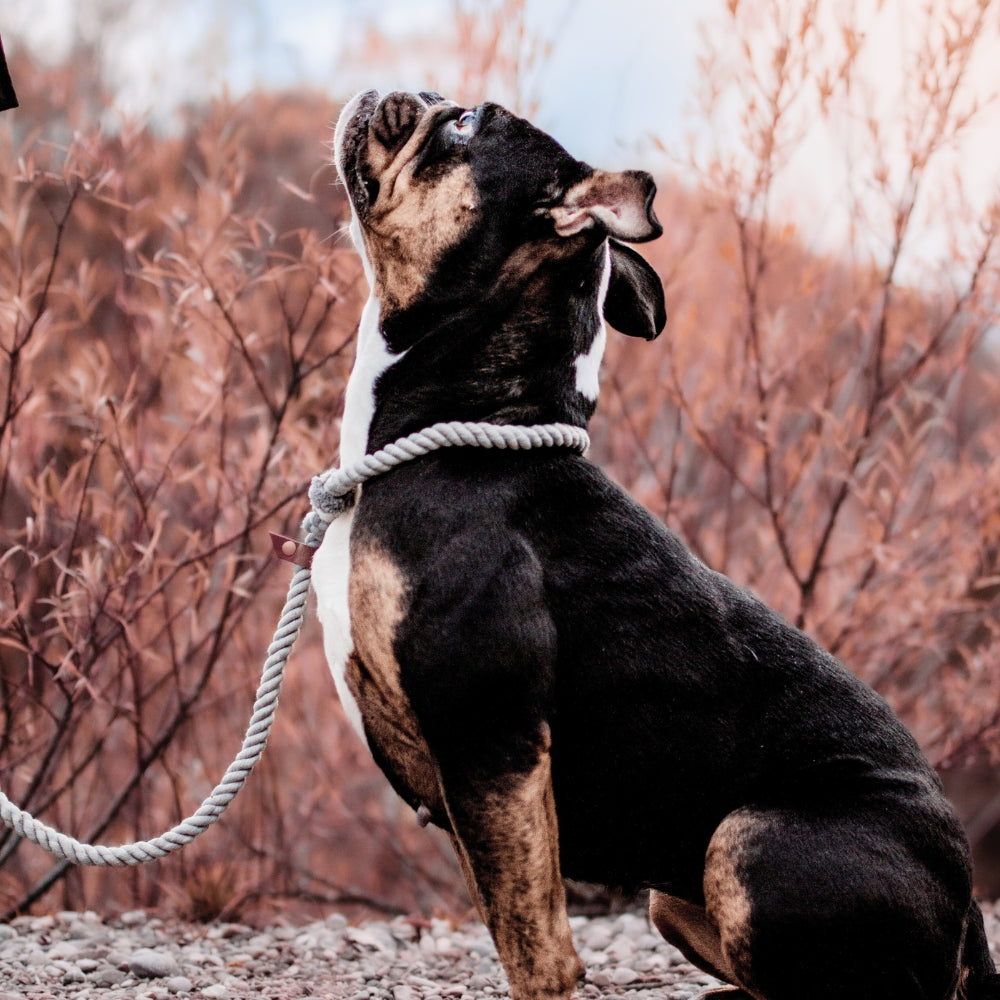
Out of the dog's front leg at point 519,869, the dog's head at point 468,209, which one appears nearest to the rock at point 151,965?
the dog's front leg at point 519,869

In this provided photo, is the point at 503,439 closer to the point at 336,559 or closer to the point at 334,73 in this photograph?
the point at 336,559

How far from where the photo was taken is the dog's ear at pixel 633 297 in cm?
251

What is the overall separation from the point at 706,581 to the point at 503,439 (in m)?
0.51

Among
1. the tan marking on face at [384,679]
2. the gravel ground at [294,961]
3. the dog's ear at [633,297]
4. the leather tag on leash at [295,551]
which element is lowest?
the gravel ground at [294,961]

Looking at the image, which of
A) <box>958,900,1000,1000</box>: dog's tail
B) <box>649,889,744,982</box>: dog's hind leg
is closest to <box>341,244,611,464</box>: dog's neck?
<box>649,889,744,982</box>: dog's hind leg

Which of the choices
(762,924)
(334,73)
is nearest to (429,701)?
(762,924)

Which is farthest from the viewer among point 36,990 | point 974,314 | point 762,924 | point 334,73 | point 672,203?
point 334,73

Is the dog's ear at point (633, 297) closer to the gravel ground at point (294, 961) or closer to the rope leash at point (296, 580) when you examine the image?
the rope leash at point (296, 580)

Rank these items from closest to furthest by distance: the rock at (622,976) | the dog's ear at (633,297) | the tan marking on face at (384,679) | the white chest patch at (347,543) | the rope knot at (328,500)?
the tan marking on face at (384,679) < the white chest patch at (347,543) < the rope knot at (328,500) < the dog's ear at (633,297) < the rock at (622,976)

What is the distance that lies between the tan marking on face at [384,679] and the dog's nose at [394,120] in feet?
2.95

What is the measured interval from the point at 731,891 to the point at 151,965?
1753 millimetres

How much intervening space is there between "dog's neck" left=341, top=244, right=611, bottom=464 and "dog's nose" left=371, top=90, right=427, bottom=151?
36cm

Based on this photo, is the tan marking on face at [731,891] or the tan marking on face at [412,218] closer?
the tan marking on face at [731,891]

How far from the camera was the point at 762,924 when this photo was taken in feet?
6.16
